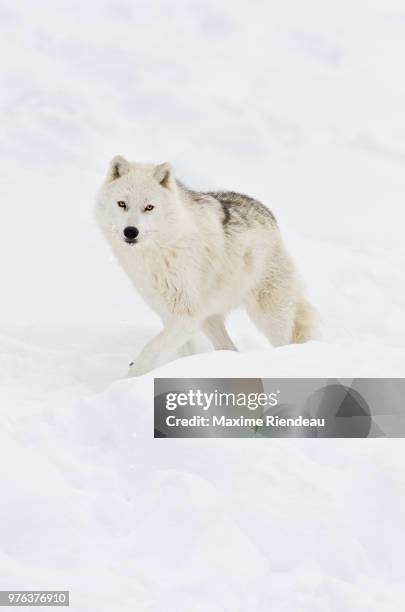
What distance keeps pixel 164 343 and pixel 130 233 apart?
0.85m

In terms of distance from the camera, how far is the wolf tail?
661 centimetres

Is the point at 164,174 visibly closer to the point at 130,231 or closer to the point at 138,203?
the point at 138,203

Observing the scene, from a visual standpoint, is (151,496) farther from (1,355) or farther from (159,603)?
(1,355)

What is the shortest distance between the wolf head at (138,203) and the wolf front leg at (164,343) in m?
0.65

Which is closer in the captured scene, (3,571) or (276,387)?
(3,571)

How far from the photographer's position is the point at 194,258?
5.82 meters

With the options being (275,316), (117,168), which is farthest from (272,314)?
(117,168)

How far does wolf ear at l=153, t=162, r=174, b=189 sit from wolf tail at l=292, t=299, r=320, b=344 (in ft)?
5.63

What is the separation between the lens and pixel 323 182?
12.0 meters

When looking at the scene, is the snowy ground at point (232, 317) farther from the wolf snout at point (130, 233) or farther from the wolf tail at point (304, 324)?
the wolf snout at point (130, 233)

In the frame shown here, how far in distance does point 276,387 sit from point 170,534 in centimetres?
128

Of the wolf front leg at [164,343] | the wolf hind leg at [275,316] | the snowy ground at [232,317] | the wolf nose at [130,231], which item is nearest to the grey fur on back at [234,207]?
the wolf hind leg at [275,316]

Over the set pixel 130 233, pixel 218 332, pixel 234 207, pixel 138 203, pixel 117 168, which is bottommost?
pixel 218 332

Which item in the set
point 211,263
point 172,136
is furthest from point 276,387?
point 172,136
